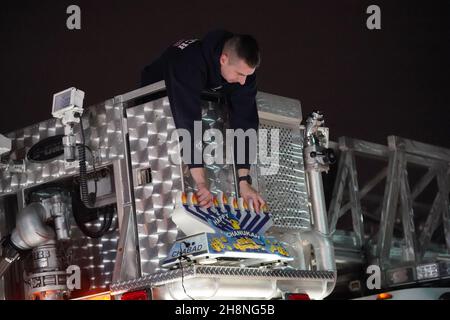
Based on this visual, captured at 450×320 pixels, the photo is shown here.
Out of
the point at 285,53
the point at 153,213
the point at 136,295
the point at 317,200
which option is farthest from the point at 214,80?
the point at 285,53

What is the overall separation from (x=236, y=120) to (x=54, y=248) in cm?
176

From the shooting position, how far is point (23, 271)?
699 centimetres

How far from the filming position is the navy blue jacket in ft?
18.3

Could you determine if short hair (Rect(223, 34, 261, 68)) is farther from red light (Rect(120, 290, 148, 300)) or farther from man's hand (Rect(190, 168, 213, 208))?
red light (Rect(120, 290, 148, 300))

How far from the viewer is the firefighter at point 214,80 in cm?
554

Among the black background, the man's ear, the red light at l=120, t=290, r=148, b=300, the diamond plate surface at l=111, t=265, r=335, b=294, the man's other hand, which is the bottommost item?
the red light at l=120, t=290, r=148, b=300

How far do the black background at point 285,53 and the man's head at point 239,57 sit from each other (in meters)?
3.08

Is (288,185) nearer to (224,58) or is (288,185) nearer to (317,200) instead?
(317,200)

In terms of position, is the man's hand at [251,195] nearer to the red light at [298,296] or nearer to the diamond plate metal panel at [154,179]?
the diamond plate metal panel at [154,179]

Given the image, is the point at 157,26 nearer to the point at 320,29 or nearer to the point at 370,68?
the point at 320,29

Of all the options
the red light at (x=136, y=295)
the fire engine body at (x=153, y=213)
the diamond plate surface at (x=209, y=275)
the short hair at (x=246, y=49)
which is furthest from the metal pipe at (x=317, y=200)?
the red light at (x=136, y=295)

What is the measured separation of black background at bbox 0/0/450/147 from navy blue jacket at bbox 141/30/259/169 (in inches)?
105

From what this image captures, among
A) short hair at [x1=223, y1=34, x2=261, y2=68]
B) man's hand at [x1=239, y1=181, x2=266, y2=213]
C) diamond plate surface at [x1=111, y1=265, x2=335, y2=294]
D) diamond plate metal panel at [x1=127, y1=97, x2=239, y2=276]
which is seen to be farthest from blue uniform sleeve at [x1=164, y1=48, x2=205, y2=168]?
diamond plate surface at [x1=111, y1=265, x2=335, y2=294]

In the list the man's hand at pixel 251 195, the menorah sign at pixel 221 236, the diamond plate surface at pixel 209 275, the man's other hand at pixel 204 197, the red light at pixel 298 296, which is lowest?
the red light at pixel 298 296
